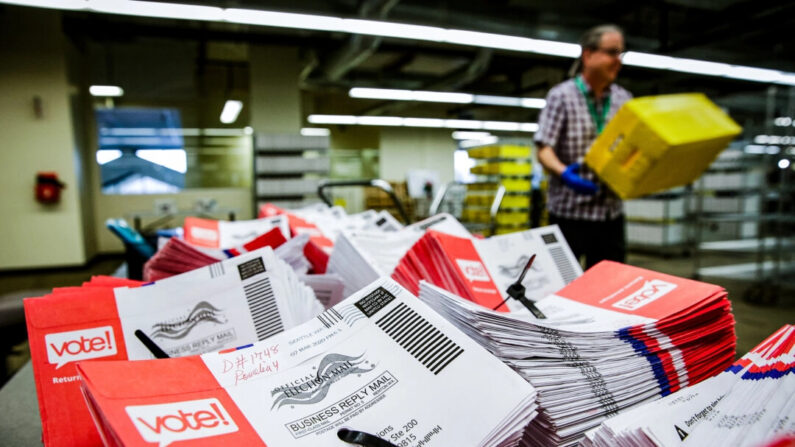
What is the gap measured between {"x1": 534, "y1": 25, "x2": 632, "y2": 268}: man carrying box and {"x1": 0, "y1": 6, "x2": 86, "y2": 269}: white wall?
7456 millimetres

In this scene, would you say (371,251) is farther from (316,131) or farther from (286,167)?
(316,131)

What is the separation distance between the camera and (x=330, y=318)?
550 millimetres

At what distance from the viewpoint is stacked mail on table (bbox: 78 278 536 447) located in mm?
389

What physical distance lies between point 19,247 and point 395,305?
8278 mm

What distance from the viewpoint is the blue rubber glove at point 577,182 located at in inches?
59.9

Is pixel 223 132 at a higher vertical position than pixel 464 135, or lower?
lower

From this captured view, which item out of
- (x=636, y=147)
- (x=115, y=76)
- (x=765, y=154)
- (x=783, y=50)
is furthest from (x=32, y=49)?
(x=783, y=50)

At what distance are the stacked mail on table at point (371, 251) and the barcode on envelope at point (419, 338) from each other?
19 cm

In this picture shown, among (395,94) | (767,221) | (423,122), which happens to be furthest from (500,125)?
(767,221)

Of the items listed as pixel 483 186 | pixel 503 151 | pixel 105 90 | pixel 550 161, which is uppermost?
pixel 105 90

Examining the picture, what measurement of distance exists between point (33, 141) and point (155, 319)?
25.8 feet

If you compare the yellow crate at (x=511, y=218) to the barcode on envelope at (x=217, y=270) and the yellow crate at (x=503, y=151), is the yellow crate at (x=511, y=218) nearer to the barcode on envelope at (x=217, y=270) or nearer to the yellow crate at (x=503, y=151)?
the yellow crate at (x=503, y=151)

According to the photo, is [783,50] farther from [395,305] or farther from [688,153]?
[395,305]

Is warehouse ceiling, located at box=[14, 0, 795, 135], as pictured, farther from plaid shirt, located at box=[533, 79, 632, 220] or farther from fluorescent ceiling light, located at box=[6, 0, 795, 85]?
plaid shirt, located at box=[533, 79, 632, 220]
